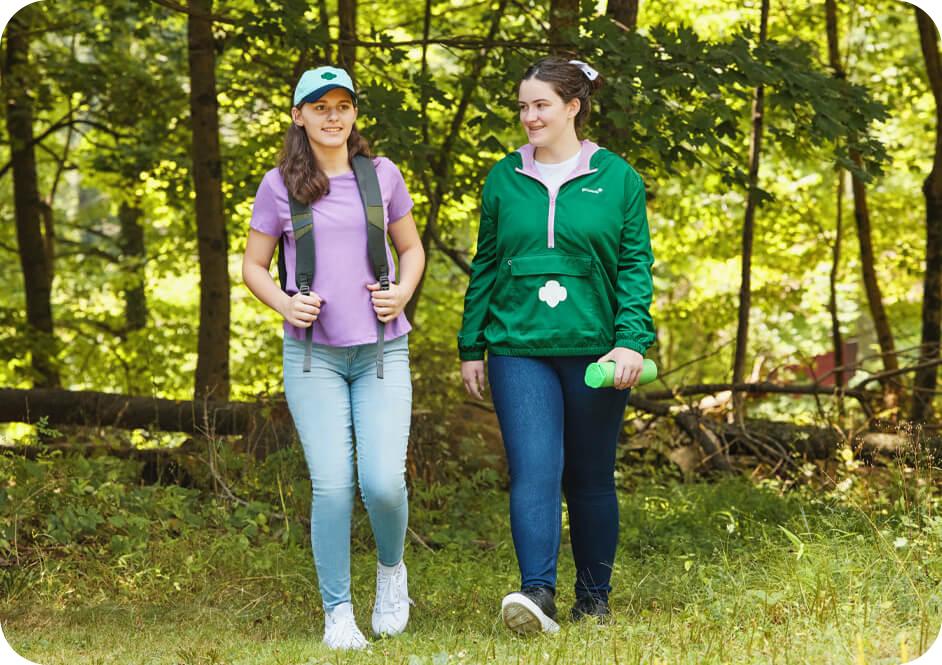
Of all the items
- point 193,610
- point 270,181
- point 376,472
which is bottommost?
point 193,610

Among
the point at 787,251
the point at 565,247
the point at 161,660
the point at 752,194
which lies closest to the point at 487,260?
the point at 565,247

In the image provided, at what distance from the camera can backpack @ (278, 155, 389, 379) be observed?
4.40 m

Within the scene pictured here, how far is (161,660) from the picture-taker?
14.5 feet

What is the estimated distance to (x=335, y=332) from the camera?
443 cm

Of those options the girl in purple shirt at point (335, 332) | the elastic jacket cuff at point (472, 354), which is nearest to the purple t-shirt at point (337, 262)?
the girl in purple shirt at point (335, 332)

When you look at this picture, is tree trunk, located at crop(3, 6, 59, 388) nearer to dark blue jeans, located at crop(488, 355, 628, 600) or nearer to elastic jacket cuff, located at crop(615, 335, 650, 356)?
dark blue jeans, located at crop(488, 355, 628, 600)

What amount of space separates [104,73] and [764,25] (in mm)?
7126

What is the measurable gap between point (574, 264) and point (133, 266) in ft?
43.1

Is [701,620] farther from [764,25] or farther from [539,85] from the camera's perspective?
[764,25]

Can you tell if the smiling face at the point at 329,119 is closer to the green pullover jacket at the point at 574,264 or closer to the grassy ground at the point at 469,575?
the green pullover jacket at the point at 574,264

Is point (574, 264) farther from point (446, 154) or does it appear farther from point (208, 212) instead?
point (208, 212)

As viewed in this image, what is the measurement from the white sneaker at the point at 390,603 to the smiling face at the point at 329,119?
1697 mm

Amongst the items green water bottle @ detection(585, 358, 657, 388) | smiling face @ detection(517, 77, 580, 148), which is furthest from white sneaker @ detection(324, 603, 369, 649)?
smiling face @ detection(517, 77, 580, 148)

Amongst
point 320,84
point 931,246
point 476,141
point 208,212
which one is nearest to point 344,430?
point 320,84
